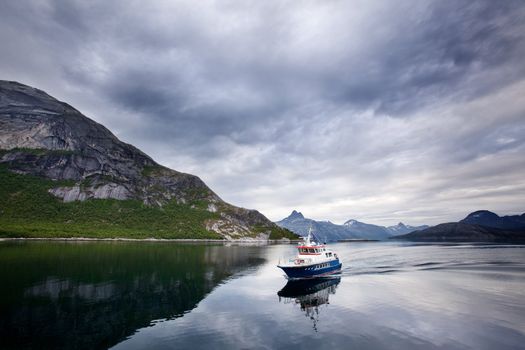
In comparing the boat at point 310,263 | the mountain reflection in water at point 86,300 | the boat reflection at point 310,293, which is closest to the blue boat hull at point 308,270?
the boat at point 310,263

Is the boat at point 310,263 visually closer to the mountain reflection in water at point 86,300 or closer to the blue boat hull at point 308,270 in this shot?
the blue boat hull at point 308,270

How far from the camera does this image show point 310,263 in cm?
7031

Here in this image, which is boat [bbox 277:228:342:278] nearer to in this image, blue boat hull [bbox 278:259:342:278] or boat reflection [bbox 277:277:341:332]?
blue boat hull [bbox 278:259:342:278]

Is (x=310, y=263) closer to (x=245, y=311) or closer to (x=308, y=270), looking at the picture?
(x=308, y=270)

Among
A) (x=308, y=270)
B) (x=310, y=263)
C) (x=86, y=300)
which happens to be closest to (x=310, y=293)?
(x=308, y=270)

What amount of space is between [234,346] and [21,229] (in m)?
215

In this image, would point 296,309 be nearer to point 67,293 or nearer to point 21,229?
point 67,293

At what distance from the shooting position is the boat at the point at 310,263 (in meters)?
67.9

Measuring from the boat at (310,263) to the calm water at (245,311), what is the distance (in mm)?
2927

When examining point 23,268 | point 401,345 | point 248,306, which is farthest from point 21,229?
point 401,345

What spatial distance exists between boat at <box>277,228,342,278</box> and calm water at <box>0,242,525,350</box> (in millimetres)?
2927

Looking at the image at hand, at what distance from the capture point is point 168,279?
65.7m

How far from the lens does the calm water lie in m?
30.8

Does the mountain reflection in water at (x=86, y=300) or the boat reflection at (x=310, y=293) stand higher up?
the mountain reflection in water at (x=86, y=300)
